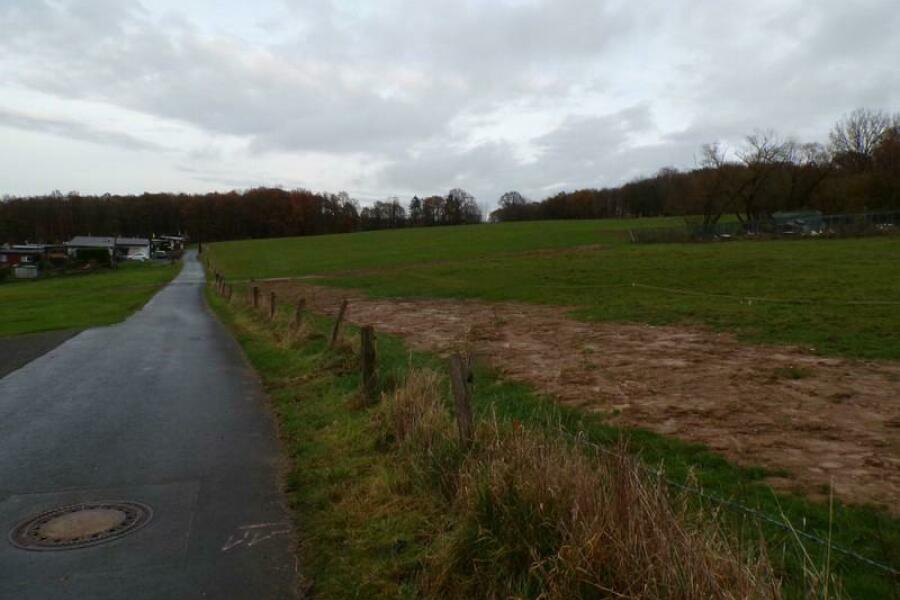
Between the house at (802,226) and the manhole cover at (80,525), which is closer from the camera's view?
the manhole cover at (80,525)

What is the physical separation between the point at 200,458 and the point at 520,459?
456cm

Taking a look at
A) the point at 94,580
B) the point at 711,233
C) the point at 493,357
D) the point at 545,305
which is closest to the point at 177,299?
the point at 545,305

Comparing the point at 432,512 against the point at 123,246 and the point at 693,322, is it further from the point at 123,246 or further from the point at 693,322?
the point at 123,246

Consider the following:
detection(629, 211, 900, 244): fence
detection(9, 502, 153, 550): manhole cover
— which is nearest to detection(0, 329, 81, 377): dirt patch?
detection(9, 502, 153, 550): manhole cover

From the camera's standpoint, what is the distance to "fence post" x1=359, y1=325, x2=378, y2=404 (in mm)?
9359

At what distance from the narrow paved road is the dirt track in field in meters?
4.12

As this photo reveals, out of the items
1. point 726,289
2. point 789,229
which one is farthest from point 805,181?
point 726,289

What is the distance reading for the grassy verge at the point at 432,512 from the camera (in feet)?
14.7

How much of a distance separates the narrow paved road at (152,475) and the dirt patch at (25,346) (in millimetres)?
892

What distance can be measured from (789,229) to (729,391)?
6434cm

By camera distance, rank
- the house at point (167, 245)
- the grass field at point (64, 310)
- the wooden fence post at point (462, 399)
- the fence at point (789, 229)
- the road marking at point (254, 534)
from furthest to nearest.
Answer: the house at point (167, 245), the fence at point (789, 229), the grass field at point (64, 310), the wooden fence post at point (462, 399), the road marking at point (254, 534)

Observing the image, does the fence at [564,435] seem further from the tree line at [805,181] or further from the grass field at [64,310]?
the tree line at [805,181]

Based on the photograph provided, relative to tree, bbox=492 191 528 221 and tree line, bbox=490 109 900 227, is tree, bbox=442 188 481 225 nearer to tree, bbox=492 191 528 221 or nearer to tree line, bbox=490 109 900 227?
tree, bbox=492 191 528 221

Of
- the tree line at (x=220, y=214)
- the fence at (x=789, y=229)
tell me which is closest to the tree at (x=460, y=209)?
the tree line at (x=220, y=214)
